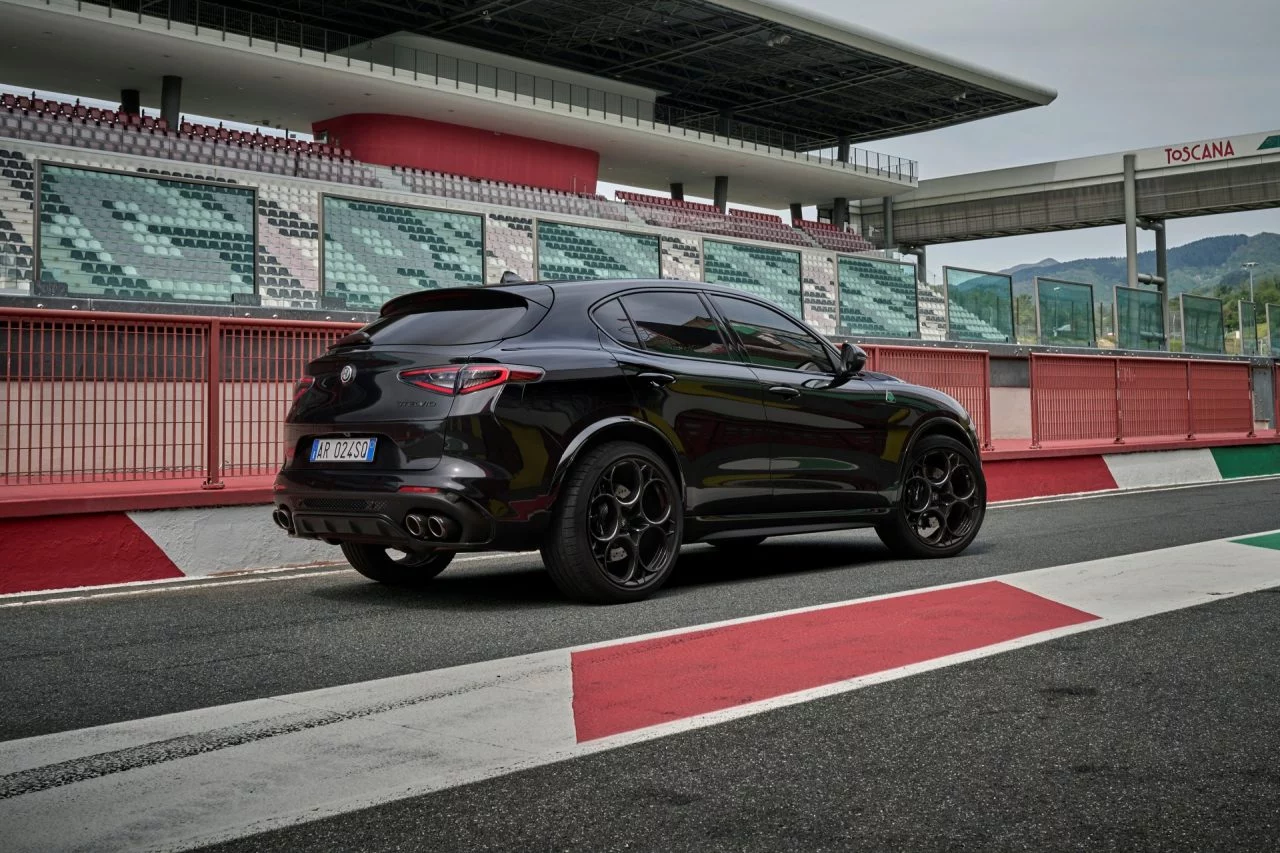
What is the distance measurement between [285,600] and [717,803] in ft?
13.0

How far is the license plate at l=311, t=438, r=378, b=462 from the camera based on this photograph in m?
5.85

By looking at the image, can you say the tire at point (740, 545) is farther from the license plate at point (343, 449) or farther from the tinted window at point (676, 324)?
the license plate at point (343, 449)

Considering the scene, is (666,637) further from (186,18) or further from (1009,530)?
(186,18)

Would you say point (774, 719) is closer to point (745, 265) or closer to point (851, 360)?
point (851, 360)

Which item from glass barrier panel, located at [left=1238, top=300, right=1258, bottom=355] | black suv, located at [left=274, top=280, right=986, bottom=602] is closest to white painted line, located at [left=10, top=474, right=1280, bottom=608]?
black suv, located at [left=274, top=280, right=986, bottom=602]

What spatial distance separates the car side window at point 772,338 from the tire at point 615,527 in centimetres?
116

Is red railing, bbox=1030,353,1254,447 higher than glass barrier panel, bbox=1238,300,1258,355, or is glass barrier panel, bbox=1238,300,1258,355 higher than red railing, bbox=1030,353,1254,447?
glass barrier panel, bbox=1238,300,1258,355

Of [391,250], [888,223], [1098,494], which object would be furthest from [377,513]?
[888,223]

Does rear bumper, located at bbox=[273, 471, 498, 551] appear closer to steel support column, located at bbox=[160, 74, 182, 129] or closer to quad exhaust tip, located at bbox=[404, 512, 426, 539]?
quad exhaust tip, located at bbox=[404, 512, 426, 539]

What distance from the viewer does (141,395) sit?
25.3 feet

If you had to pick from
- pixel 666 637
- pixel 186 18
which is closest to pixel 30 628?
pixel 666 637

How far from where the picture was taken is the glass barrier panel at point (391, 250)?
19844 millimetres

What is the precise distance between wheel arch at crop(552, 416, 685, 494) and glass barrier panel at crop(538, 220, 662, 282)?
56.1ft

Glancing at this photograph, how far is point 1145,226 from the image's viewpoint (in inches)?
2223
